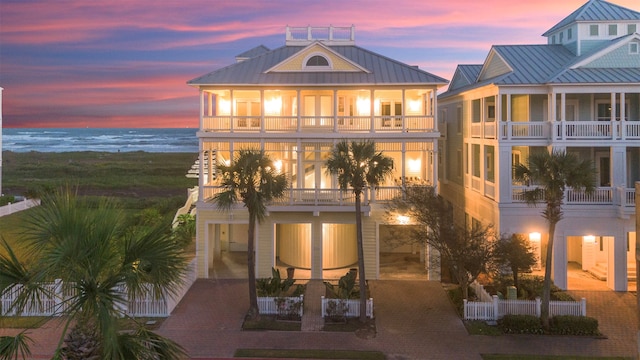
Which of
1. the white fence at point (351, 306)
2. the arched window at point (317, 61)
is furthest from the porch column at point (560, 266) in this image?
the arched window at point (317, 61)

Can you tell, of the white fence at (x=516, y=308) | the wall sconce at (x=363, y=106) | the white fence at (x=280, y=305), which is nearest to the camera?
the white fence at (x=516, y=308)

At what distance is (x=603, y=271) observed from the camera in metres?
22.0

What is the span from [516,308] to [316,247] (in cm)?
896

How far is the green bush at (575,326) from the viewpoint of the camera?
15945 mm

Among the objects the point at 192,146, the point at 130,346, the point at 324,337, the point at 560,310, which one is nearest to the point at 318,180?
the point at 324,337

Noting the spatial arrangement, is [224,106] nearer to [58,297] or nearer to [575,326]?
[575,326]

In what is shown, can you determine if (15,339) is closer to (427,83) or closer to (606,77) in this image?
(427,83)

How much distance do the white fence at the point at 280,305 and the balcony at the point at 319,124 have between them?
8.60 m

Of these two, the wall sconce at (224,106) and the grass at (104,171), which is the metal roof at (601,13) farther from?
the grass at (104,171)

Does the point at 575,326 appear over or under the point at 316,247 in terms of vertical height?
under

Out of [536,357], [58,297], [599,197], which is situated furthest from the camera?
[599,197]

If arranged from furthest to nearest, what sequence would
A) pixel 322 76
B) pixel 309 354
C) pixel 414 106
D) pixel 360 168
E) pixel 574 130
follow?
pixel 414 106
pixel 322 76
pixel 574 130
pixel 360 168
pixel 309 354

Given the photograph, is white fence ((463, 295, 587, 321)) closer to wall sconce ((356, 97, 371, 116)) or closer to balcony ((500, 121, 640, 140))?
balcony ((500, 121, 640, 140))

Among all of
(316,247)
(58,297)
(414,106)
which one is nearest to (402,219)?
(316,247)
